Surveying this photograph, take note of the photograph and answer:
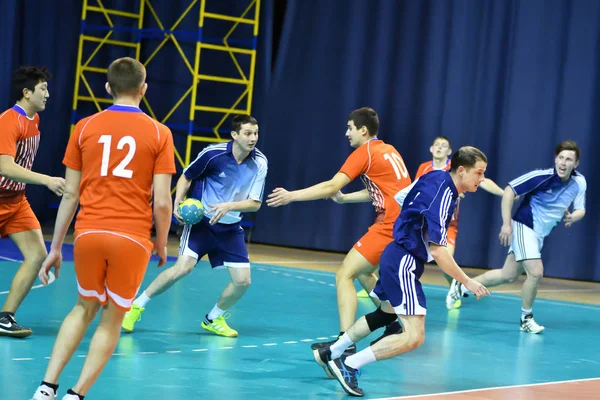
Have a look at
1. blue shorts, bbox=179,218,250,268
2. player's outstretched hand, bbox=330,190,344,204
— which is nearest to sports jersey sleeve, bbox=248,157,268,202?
blue shorts, bbox=179,218,250,268

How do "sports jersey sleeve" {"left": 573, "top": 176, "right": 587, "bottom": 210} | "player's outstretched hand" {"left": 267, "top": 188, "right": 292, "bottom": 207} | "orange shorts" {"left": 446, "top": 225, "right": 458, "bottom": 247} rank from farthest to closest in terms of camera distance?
"orange shorts" {"left": 446, "top": 225, "right": 458, "bottom": 247} < "sports jersey sleeve" {"left": 573, "top": 176, "right": 587, "bottom": 210} < "player's outstretched hand" {"left": 267, "top": 188, "right": 292, "bottom": 207}

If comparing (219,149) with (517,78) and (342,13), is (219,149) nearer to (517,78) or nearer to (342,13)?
(517,78)

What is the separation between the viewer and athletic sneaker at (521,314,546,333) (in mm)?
8055

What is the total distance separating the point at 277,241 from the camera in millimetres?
14930

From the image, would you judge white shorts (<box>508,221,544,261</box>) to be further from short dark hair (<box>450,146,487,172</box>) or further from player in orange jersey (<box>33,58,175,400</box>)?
player in orange jersey (<box>33,58,175,400</box>)

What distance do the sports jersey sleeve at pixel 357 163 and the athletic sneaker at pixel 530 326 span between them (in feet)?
8.17

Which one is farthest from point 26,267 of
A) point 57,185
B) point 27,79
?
point 27,79

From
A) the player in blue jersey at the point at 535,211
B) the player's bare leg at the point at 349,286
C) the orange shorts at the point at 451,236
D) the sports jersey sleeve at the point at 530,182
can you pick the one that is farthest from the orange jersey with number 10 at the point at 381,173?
the orange shorts at the point at 451,236

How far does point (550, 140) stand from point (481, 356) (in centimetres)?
610

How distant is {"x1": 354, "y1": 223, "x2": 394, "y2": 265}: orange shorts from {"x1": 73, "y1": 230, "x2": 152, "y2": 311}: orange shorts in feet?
8.15

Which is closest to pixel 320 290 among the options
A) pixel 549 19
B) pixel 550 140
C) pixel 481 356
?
pixel 481 356

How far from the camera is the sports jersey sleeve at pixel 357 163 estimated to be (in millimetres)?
6430

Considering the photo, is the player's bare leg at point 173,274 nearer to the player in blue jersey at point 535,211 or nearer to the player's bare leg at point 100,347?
the player's bare leg at point 100,347

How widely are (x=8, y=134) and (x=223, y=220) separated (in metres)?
1.67
